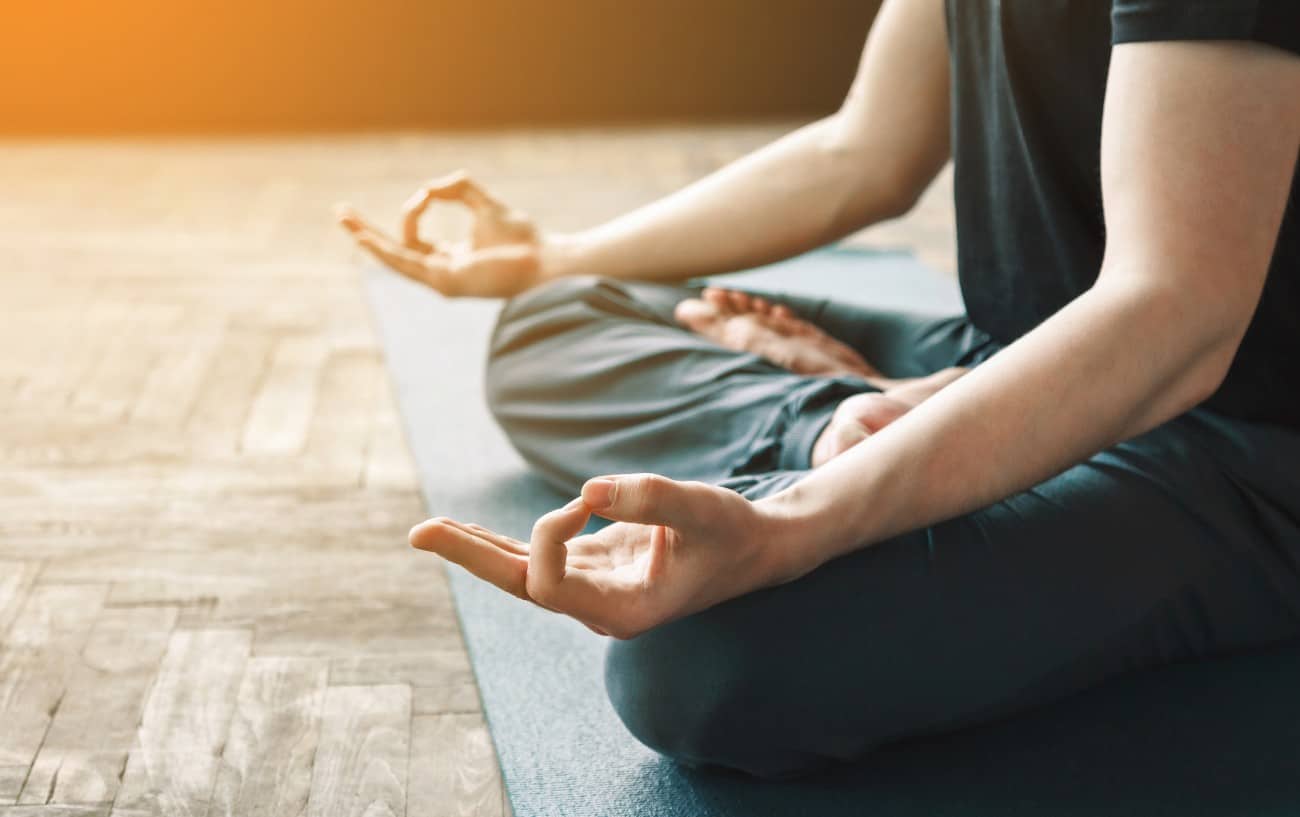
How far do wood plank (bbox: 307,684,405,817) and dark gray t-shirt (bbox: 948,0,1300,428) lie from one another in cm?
60

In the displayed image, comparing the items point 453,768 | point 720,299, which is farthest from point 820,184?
point 453,768

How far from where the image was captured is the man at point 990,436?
796 millimetres

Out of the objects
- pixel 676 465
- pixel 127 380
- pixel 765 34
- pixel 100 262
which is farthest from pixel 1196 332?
pixel 765 34

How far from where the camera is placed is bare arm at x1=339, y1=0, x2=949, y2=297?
4.31 feet

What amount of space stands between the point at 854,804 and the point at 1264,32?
0.56 m

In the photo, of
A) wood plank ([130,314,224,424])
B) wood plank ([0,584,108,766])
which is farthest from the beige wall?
wood plank ([0,584,108,766])

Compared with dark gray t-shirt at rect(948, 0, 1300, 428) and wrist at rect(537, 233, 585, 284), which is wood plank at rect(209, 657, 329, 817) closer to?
wrist at rect(537, 233, 585, 284)

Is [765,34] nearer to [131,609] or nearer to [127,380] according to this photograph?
[127,380]

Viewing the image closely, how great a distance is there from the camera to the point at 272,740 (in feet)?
3.37

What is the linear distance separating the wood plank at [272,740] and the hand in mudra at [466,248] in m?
0.44

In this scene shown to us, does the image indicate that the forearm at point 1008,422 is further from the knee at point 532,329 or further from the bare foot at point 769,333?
the knee at point 532,329

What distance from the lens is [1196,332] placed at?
821 mm

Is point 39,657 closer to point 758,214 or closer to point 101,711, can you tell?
point 101,711

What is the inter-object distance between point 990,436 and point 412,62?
3.27m
